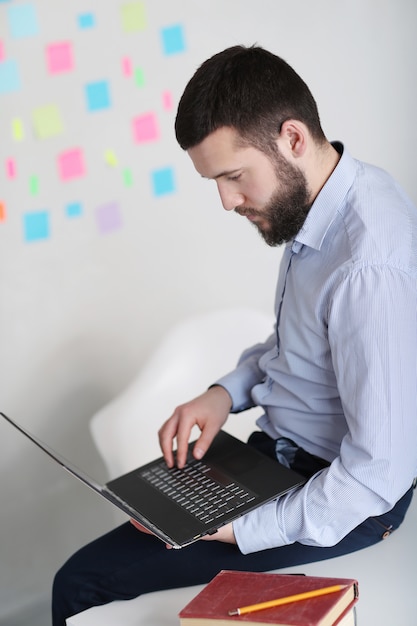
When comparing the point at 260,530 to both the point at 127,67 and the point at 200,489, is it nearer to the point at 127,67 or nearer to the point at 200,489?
the point at 200,489

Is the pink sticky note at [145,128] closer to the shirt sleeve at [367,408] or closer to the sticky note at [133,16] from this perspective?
the sticky note at [133,16]

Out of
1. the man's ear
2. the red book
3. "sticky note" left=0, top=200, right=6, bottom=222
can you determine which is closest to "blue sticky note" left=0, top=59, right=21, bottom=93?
"sticky note" left=0, top=200, right=6, bottom=222

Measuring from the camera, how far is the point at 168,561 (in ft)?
4.31

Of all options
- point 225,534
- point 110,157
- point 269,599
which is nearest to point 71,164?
point 110,157

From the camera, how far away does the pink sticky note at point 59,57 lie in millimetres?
2256

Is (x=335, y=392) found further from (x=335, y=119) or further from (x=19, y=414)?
(x=335, y=119)

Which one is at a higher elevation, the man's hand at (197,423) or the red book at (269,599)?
the man's hand at (197,423)

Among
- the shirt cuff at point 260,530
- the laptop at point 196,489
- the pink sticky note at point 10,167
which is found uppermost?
the pink sticky note at point 10,167

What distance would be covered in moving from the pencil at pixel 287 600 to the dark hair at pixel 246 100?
0.63 m

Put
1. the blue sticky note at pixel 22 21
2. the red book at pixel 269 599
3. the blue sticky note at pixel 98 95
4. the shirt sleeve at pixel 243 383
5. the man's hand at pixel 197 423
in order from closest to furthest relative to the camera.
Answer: the red book at pixel 269 599 < the man's hand at pixel 197 423 < the shirt sleeve at pixel 243 383 < the blue sticky note at pixel 22 21 < the blue sticky note at pixel 98 95

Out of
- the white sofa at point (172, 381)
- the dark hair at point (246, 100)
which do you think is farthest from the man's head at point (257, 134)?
the white sofa at point (172, 381)

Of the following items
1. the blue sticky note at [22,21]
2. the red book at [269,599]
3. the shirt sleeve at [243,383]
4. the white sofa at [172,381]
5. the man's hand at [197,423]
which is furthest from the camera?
the blue sticky note at [22,21]

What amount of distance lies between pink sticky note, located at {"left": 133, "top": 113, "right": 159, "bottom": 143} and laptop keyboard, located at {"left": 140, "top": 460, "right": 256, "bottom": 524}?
1.21 metres

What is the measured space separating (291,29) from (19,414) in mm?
1377
